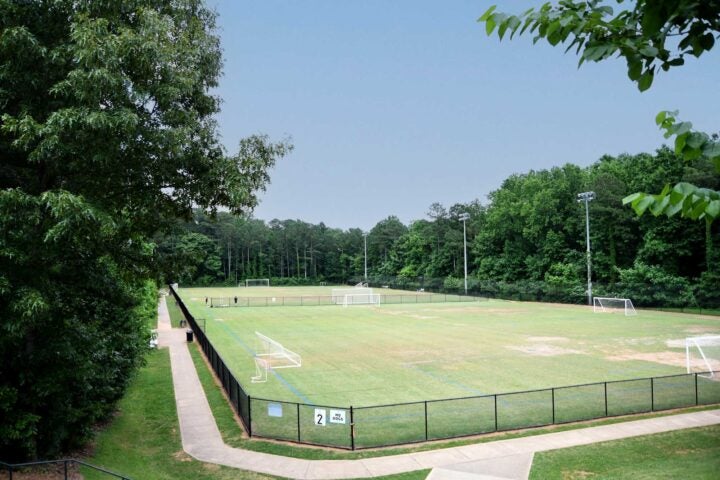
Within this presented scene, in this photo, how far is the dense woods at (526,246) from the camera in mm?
61428

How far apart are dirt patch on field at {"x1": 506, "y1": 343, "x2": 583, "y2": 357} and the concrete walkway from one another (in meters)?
12.1

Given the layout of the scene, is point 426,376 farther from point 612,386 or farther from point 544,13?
point 544,13

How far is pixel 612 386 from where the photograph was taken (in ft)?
67.6

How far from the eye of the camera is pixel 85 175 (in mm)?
12055

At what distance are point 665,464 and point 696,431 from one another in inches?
135

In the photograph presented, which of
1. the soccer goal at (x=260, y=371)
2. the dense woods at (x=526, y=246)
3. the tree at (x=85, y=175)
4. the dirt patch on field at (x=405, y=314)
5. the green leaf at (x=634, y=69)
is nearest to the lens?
the green leaf at (x=634, y=69)

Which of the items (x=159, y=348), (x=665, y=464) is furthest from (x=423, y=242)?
(x=665, y=464)

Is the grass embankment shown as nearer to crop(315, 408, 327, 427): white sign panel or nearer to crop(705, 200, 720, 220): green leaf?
crop(315, 408, 327, 427): white sign panel

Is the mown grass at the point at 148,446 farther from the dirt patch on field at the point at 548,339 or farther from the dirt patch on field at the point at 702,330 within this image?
the dirt patch on field at the point at 702,330

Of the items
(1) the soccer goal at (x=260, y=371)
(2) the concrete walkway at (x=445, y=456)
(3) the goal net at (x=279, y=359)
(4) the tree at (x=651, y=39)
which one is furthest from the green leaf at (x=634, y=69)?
(3) the goal net at (x=279, y=359)

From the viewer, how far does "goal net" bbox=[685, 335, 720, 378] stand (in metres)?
24.0

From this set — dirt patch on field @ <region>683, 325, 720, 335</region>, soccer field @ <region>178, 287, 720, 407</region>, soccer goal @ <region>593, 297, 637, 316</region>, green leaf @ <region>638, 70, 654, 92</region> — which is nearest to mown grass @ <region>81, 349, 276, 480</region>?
soccer field @ <region>178, 287, 720, 407</region>

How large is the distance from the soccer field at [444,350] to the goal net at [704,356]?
624 mm

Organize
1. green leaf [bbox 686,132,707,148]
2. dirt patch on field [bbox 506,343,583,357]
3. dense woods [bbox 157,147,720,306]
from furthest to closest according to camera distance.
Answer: dense woods [bbox 157,147,720,306] → dirt patch on field [bbox 506,343,583,357] → green leaf [bbox 686,132,707,148]
